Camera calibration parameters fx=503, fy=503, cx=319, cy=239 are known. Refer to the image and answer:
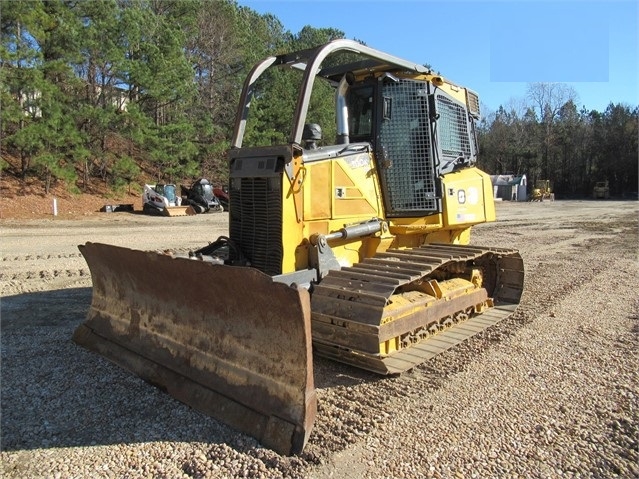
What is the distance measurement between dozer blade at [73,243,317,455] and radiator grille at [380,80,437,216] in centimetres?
240

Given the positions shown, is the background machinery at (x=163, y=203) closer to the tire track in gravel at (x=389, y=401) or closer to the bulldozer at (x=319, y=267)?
the bulldozer at (x=319, y=267)

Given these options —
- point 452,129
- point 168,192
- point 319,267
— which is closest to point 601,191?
point 168,192

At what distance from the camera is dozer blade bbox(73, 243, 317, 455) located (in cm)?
319

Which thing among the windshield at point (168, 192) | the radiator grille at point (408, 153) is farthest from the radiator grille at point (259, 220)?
the windshield at point (168, 192)

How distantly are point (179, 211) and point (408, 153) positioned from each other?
56.3 feet

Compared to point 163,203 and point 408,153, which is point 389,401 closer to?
point 408,153

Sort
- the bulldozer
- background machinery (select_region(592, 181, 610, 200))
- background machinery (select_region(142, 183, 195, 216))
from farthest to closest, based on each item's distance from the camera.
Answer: background machinery (select_region(592, 181, 610, 200))
background machinery (select_region(142, 183, 195, 216))
the bulldozer

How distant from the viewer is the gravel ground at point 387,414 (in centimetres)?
294

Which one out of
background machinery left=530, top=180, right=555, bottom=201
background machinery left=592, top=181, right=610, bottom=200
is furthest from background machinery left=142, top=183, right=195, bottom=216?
background machinery left=592, top=181, right=610, bottom=200

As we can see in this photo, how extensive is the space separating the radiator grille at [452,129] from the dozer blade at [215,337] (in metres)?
3.18

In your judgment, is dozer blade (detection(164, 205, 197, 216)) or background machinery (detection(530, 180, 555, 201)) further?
background machinery (detection(530, 180, 555, 201))

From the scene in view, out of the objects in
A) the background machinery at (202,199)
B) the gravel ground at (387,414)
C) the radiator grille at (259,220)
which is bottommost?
the gravel ground at (387,414)

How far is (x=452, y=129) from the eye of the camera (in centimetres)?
593

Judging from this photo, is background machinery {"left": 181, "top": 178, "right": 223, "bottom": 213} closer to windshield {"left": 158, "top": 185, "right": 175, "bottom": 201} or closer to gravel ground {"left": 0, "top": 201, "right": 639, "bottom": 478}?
windshield {"left": 158, "top": 185, "right": 175, "bottom": 201}
